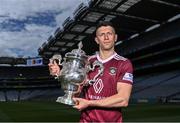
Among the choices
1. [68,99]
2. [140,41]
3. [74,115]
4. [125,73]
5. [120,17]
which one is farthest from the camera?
[140,41]

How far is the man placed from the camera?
3842 mm

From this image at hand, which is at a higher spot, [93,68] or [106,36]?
[106,36]

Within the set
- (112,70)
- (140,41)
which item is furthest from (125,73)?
(140,41)

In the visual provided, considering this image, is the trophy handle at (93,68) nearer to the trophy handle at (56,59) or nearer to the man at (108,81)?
the man at (108,81)

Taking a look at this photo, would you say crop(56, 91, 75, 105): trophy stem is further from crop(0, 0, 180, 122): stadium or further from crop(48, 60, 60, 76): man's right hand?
crop(0, 0, 180, 122): stadium

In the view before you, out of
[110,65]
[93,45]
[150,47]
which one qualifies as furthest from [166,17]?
[110,65]

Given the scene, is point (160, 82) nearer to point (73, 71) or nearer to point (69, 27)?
point (69, 27)

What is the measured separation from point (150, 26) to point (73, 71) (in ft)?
181

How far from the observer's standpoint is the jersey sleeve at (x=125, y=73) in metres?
3.88

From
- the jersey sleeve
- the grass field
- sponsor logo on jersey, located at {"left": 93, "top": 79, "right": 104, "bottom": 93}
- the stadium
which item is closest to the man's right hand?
sponsor logo on jersey, located at {"left": 93, "top": 79, "right": 104, "bottom": 93}

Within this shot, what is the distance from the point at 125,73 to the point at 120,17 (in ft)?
157

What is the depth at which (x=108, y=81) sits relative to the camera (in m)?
3.99

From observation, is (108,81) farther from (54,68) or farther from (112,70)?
(54,68)

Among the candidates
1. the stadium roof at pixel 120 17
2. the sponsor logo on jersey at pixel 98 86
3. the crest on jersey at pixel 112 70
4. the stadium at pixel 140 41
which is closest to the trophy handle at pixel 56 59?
the sponsor logo on jersey at pixel 98 86
